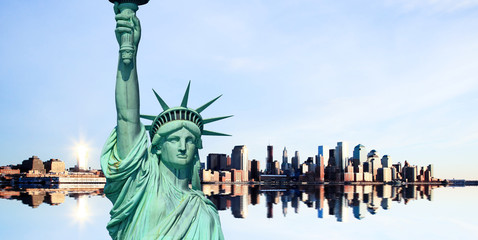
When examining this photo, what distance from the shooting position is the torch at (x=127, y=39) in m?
7.80

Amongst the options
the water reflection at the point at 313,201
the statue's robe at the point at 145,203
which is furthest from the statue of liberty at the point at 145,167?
the water reflection at the point at 313,201

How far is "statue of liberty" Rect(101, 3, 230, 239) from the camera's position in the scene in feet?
25.8

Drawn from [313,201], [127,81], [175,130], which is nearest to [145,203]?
[175,130]

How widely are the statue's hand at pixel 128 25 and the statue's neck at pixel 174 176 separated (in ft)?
6.99

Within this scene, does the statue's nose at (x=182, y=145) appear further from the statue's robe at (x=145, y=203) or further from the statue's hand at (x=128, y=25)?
the statue's hand at (x=128, y=25)

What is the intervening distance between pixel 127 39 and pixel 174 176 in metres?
2.43

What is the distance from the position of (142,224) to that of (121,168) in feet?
3.18

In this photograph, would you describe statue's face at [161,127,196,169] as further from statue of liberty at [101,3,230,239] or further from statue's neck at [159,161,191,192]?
statue's neck at [159,161,191,192]

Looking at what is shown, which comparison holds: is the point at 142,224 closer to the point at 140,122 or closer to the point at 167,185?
the point at 167,185

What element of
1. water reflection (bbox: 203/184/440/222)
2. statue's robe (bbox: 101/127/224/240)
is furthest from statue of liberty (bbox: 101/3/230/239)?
water reflection (bbox: 203/184/440/222)

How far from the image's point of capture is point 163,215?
7930mm

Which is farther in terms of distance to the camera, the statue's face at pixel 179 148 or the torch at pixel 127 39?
the statue's face at pixel 179 148

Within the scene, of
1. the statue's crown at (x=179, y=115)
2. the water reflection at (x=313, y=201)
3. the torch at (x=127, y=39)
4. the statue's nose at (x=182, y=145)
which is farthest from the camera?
the water reflection at (x=313, y=201)

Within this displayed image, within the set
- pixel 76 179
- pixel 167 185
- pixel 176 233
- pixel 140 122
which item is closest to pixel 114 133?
pixel 140 122
